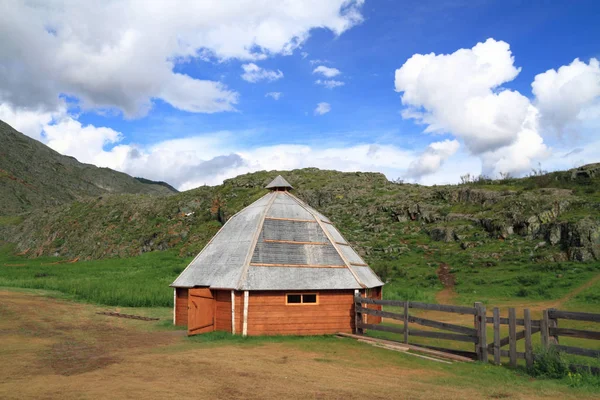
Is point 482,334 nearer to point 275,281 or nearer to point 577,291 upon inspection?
point 275,281

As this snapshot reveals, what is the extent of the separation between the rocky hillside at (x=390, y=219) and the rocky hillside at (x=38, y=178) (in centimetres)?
3626

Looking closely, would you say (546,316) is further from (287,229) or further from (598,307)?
(598,307)

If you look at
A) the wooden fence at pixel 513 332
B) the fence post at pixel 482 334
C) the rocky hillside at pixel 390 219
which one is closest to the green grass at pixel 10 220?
the rocky hillside at pixel 390 219

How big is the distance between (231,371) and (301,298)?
728 centimetres

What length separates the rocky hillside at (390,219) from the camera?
3741cm

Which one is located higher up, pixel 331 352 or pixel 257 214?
pixel 257 214

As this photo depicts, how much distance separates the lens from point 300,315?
1933 centimetres

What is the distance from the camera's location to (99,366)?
508 inches

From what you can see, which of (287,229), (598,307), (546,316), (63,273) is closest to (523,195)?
(598,307)

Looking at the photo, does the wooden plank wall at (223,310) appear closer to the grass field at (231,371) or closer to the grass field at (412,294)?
the grass field at (412,294)

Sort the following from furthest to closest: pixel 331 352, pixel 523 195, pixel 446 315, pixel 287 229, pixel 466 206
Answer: pixel 466 206 → pixel 523 195 → pixel 446 315 → pixel 287 229 → pixel 331 352

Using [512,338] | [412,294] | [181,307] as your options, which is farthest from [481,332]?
[412,294]

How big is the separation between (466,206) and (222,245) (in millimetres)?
33186

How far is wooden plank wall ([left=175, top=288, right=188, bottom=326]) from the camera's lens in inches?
888
